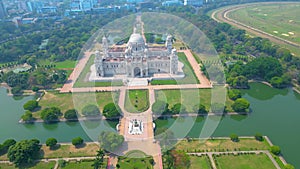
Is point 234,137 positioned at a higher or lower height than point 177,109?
lower

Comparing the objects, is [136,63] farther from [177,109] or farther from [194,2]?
[194,2]

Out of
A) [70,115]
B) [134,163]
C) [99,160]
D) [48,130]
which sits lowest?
[134,163]

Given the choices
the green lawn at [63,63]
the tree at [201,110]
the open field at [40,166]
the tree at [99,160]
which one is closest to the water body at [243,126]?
the tree at [201,110]

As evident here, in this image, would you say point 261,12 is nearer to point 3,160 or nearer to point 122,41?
point 122,41

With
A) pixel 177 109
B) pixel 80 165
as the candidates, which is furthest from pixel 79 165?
pixel 177 109

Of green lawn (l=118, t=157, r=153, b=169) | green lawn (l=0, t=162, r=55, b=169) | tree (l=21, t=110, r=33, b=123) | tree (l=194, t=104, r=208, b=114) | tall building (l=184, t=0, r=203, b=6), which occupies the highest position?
tall building (l=184, t=0, r=203, b=6)

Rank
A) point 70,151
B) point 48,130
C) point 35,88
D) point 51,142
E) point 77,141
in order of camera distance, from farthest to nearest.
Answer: point 35,88 → point 48,130 → point 77,141 → point 51,142 → point 70,151

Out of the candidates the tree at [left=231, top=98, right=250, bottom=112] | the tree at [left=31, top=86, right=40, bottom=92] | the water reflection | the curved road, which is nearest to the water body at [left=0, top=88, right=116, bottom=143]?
the tree at [left=31, top=86, right=40, bottom=92]

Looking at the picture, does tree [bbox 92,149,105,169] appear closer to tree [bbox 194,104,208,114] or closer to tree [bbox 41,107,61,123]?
tree [bbox 41,107,61,123]

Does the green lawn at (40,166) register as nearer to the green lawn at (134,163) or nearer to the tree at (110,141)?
the tree at (110,141)
